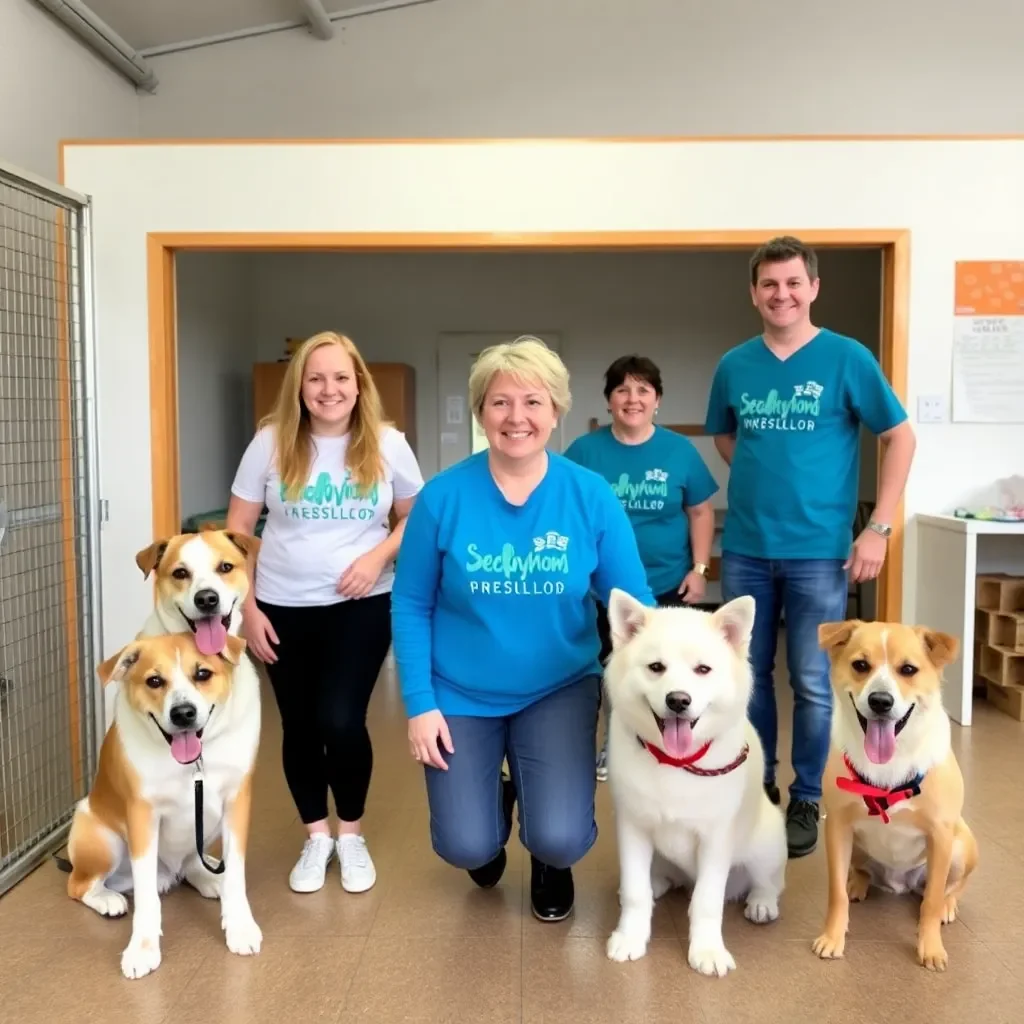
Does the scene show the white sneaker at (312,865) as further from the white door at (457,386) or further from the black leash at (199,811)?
the white door at (457,386)

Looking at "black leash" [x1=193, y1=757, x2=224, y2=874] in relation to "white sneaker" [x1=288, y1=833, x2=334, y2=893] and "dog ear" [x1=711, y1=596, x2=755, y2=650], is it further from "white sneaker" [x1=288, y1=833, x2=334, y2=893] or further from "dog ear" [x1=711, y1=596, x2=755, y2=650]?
"dog ear" [x1=711, y1=596, x2=755, y2=650]

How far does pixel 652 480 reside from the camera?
307 centimetres

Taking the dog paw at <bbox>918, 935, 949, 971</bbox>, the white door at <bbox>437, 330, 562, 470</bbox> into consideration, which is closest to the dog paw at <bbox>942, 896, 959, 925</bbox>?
the dog paw at <bbox>918, 935, 949, 971</bbox>

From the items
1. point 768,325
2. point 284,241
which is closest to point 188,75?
point 284,241

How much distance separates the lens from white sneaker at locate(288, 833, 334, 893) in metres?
2.37

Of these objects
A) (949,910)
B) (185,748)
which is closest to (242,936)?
(185,748)

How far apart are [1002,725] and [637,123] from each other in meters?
4.06

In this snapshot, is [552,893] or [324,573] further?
[324,573]

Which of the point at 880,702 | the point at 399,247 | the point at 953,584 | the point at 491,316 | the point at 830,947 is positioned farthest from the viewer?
the point at 491,316

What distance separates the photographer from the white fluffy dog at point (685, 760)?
6.07 feet

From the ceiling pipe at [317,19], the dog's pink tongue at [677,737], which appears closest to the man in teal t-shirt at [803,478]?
the dog's pink tongue at [677,737]

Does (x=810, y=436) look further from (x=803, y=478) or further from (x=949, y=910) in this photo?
(x=949, y=910)

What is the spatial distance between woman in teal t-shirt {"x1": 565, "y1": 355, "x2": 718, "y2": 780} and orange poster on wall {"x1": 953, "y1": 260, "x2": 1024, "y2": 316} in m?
1.66

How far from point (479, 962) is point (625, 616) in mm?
849
